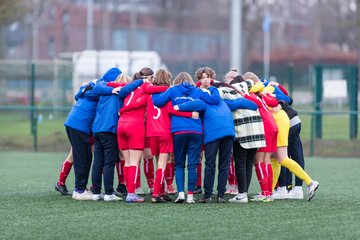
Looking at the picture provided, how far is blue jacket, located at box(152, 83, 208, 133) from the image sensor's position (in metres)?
11.8

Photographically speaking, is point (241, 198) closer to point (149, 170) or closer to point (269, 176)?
point (269, 176)

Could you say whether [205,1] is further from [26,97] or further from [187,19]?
[26,97]

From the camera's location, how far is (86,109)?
12617mm

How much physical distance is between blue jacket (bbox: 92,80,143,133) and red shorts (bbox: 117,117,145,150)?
0.15m

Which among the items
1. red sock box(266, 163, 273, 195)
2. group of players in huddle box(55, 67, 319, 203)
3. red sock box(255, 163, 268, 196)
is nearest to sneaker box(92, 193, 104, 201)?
group of players in huddle box(55, 67, 319, 203)

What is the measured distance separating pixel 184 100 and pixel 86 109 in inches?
59.8

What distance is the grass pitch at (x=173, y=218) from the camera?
31.3ft

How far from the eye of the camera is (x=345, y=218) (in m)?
10.8

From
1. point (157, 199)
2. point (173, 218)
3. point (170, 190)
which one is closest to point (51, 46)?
point (170, 190)

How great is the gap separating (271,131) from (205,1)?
47877mm

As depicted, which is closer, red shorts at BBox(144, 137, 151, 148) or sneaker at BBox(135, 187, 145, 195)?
red shorts at BBox(144, 137, 151, 148)

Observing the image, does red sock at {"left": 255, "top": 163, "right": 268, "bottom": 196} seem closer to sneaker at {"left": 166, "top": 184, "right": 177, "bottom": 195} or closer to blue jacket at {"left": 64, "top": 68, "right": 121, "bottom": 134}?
sneaker at {"left": 166, "top": 184, "right": 177, "bottom": 195}

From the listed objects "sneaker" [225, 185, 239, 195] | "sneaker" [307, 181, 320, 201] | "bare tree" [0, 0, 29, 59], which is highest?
"bare tree" [0, 0, 29, 59]

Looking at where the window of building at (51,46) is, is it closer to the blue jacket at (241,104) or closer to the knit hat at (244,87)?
the knit hat at (244,87)
